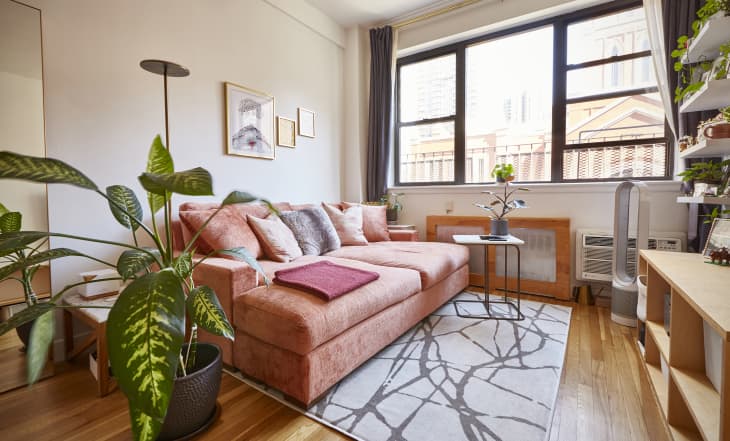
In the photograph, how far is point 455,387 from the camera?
1.55m

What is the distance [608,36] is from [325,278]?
3214mm

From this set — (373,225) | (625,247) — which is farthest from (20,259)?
(625,247)

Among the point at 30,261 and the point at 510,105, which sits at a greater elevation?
the point at 510,105

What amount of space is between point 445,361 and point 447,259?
34.9 inches

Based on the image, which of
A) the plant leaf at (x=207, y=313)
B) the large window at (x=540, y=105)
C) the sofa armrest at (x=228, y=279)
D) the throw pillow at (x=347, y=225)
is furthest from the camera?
the throw pillow at (x=347, y=225)

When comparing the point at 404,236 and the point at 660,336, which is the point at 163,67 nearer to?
the point at 404,236

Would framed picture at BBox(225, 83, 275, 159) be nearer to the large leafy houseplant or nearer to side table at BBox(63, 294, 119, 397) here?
side table at BBox(63, 294, 119, 397)

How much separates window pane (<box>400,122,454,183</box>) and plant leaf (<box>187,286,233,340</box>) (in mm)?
3010

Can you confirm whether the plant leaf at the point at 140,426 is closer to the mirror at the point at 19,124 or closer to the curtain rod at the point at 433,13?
the mirror at the point at 19,124

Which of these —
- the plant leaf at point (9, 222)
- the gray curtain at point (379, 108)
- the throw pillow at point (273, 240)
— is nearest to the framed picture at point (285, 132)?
the gray curtain at point (379, 108)

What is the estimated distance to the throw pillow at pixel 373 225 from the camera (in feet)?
10.5

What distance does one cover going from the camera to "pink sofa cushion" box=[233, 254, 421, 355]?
4.41 feet

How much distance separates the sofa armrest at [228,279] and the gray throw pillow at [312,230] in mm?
813

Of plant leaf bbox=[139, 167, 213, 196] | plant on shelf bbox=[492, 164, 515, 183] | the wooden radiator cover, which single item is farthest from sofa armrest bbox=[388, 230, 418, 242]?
plant leaf bbox=[139, 167, 213, 196]
